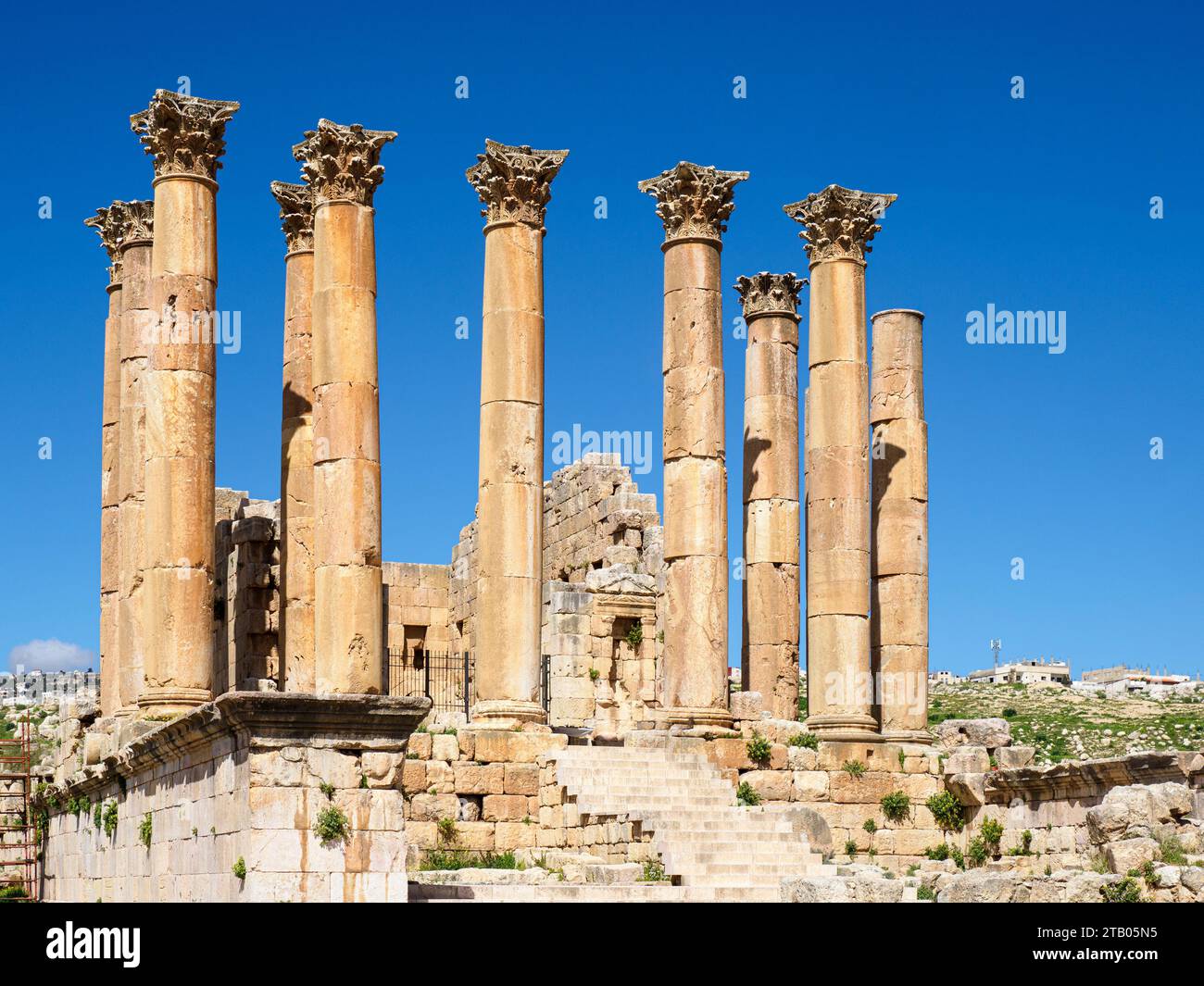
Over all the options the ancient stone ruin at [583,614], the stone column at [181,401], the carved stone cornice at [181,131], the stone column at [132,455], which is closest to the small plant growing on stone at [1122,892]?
the ancient stone ruin at [583,614]

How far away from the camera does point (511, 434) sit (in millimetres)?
32438

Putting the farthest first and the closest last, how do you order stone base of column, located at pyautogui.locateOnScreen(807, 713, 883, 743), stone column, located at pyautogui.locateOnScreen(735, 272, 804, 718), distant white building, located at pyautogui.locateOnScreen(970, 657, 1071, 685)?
1. distant white building, located at pyautogui.locateOnScreen(970, 657, 1071, 685)
2. stone column, located at pyautogui.locateOnScreen(735, 272, 804, 718)
3. stone base of column, located at pyautogui.locateOnScreen(807, 713, 883, 743)

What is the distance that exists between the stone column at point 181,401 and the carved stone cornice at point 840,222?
1129 centimetres

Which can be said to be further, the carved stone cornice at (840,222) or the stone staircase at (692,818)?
the carved stone cornice at (840,222)

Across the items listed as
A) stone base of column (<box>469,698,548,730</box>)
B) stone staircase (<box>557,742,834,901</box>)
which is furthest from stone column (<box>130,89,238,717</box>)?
stone staircase (<box>557,742,834,901</box>)

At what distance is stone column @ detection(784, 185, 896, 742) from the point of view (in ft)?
114

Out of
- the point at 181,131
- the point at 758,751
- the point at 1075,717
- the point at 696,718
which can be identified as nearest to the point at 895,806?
the point at 758,751

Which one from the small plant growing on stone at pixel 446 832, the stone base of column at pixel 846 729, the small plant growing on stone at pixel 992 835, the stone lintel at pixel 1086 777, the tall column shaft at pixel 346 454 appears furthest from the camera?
the stone base of column at pixel 846 729

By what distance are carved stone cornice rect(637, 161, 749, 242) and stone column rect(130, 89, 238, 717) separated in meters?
8.17

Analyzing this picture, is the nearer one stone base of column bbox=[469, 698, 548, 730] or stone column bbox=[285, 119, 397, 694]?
stone column bbox=[285, 119, 397, 694]

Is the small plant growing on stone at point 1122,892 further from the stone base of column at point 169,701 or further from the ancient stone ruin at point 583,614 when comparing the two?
the stone base of column at point 169,701

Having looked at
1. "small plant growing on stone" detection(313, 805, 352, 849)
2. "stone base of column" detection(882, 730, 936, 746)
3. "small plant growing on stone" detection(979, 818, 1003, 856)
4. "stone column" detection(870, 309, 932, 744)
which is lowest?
"small plant growing on stone" detection(979, 818, 1003, 856)

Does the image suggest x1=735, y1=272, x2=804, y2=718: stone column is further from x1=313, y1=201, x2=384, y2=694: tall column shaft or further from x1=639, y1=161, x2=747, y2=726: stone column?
x1=313, y1=201, x2=384, y2=694: tall column shaft

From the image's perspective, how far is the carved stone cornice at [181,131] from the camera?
101ft
